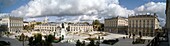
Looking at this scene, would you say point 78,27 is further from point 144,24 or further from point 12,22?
point 144,24

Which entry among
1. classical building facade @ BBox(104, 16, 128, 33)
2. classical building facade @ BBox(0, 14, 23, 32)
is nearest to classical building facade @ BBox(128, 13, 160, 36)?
classical building facade @ BBox(104, 16, 128, 33)

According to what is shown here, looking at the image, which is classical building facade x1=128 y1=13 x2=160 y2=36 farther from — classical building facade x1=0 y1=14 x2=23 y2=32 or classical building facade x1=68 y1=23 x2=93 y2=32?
classical building facade x1=0 y1=14 x2=23 y2=32

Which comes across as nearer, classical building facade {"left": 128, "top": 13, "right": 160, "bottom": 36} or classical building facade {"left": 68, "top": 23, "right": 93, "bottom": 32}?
classical building facade {"left": 128, "top": 13, "right": 160, "bottom": 36}

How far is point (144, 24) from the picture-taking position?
62781mm

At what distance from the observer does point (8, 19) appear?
8675cm

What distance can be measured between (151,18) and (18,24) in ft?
191

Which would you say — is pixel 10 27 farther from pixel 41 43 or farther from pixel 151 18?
pixel 41 43

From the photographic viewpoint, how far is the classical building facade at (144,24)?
195ft

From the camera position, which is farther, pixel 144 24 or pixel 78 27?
pixel 78 27

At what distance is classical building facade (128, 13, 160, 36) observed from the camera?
195 ft

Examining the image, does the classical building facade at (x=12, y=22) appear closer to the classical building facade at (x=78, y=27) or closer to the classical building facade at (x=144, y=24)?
the classical building facade at (x=78, y=27)

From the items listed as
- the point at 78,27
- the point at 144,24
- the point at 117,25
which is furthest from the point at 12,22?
the point at 144,24

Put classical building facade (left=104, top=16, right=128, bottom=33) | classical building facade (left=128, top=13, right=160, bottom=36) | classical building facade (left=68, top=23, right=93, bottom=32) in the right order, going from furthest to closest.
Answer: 1. classical building facade (left=68, top=23, right=93, bottom=32)
2. classical building facade (left=104, top=16, right=128, bottom=33)
3. classical building facade (left=128, top=13, right=160, bottom=36)

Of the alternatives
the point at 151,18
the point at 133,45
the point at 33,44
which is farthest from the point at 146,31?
the point at 33,44
